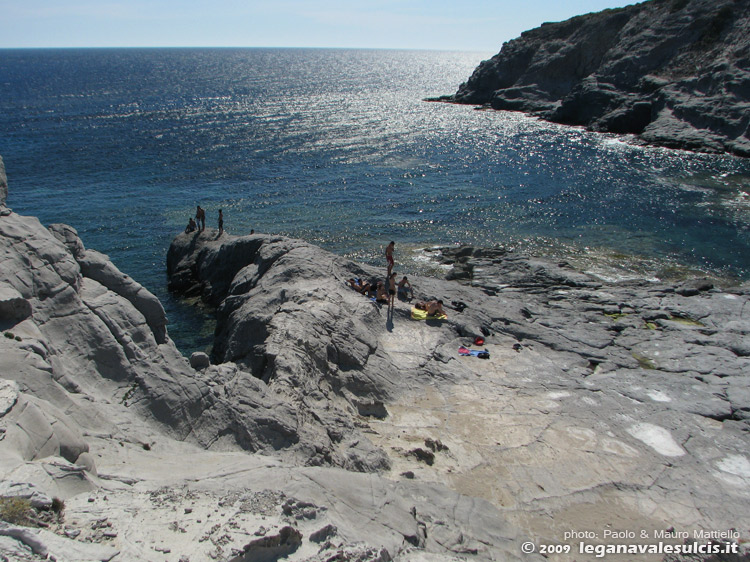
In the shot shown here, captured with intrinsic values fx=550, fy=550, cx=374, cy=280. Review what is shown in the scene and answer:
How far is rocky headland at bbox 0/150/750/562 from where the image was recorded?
8.72 metres

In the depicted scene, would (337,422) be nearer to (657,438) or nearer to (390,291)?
(390,291)

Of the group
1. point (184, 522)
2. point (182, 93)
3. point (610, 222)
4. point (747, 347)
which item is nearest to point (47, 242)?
point (184, 522)

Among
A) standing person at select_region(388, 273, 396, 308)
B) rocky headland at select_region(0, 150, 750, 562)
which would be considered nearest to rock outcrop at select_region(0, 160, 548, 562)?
rocky headland at select_region(0, 150, 750, 562)

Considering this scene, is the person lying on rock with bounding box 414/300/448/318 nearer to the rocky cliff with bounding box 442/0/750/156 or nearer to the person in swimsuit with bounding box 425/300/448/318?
the person in swimsuit with bounding box 425/300/448/318

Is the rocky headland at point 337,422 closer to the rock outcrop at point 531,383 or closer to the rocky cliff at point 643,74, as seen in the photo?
the rock outcrop at point 531,383

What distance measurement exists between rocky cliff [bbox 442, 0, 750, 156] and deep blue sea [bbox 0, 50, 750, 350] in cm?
524

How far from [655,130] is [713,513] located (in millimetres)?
76681

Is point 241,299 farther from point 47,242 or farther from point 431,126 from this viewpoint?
point 431,126

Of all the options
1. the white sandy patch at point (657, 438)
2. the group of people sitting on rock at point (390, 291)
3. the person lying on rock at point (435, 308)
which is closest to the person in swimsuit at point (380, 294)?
the group of people sitting on rock at point (390, 291)

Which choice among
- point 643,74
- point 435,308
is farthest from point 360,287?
point 643,74

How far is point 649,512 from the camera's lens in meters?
14.2

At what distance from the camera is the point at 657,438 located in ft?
56.4

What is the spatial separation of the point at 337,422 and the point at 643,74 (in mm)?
94575

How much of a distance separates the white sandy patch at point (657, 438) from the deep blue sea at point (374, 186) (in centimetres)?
2163
